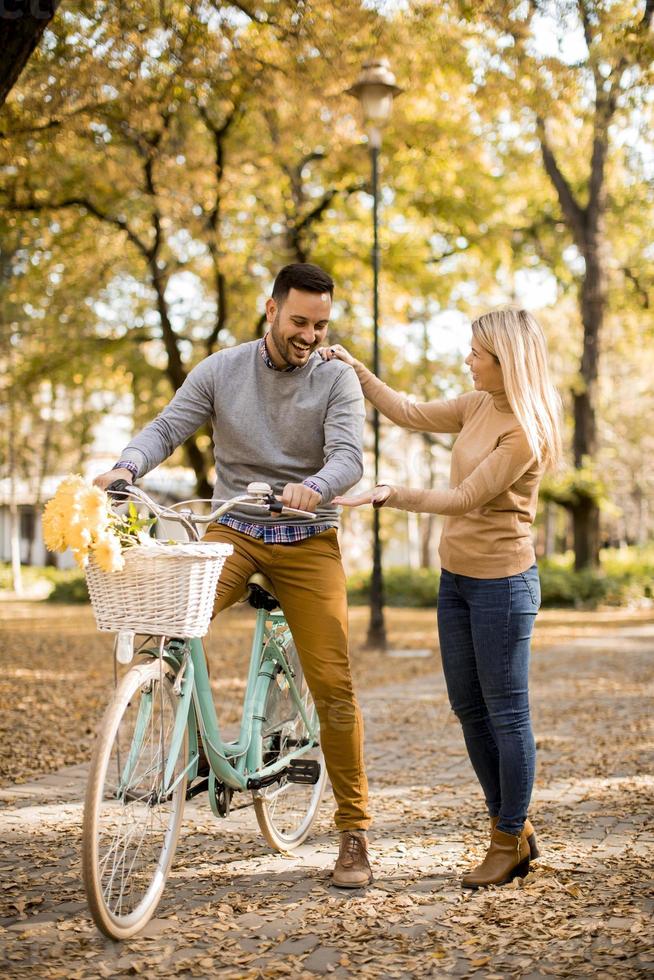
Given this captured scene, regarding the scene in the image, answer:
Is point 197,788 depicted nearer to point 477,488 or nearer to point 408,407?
point 477,488

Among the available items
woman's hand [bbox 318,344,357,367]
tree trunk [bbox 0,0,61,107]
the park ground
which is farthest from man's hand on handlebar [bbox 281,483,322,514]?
tree trunk [bbox 0,0,61,107]

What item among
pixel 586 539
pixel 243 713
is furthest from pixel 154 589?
pixel 586 539

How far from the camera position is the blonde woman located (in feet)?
12.0

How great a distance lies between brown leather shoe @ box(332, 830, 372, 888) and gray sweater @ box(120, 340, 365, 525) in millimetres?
1196

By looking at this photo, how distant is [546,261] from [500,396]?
20204 millimetres

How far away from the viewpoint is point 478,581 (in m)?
3.86

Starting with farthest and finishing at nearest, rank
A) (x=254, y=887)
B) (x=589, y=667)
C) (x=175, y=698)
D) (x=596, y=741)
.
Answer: (x=589, y=667)
(x=596, y=741)
(x=254, y=887)
(x=175, y=698)

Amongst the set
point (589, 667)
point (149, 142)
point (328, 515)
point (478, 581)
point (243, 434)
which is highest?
point (149, 142)

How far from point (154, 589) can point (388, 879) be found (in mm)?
1654

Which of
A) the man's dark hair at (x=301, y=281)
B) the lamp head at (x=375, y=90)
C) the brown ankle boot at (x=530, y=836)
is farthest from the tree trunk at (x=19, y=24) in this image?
the lamp head at (x=375, y=90)

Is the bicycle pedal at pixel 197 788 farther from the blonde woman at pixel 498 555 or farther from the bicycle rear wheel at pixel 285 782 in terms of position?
the blonde woman at pixel 498 555

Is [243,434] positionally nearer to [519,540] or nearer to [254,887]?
[519,540]

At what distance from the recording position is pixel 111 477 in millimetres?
3367

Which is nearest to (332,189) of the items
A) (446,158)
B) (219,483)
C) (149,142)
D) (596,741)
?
(446,158)
